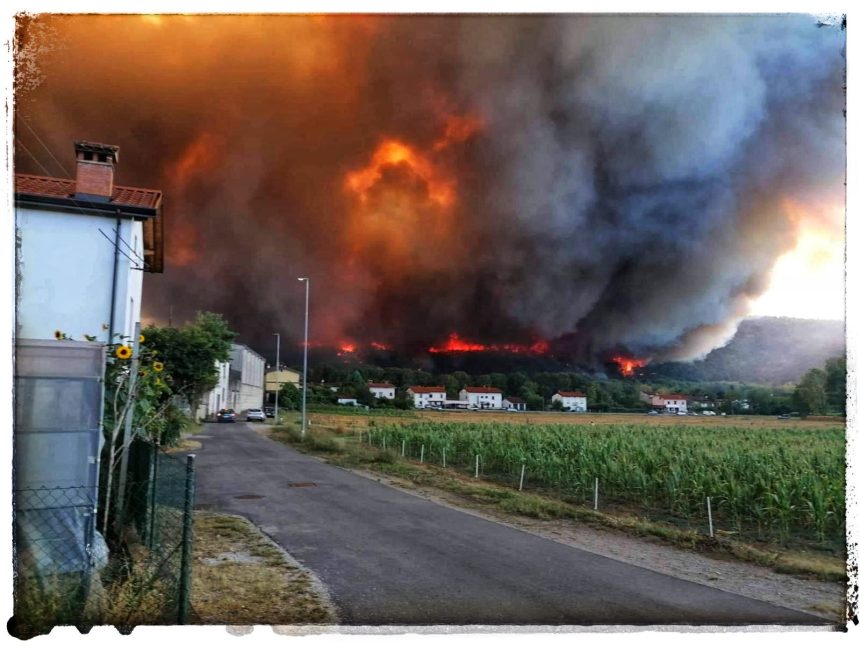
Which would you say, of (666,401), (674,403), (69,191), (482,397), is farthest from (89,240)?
(666,401)

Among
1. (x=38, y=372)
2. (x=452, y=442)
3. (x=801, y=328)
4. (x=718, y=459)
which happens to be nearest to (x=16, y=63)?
(x=38, y=372)

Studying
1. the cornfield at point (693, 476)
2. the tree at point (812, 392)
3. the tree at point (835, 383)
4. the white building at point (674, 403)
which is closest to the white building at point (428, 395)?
the cornfield at point (693, 476)

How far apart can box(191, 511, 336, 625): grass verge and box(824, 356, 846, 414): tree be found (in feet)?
16.2

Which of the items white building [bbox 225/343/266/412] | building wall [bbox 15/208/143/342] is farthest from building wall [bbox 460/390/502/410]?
white building [bbox 225/343/266/412]

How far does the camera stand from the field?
32.2ft

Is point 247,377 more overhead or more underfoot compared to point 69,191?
more underfoot

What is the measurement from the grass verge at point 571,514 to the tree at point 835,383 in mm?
1484

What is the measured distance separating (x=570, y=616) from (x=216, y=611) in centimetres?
294

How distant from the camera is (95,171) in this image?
1144 centimetres

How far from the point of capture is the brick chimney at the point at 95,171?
10.9 metres

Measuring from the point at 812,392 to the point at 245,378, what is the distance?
5138cm

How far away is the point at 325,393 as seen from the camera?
36.1 metres

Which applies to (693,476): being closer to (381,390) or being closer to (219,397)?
(381,390)

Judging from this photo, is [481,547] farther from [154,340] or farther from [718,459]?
[154,340]
